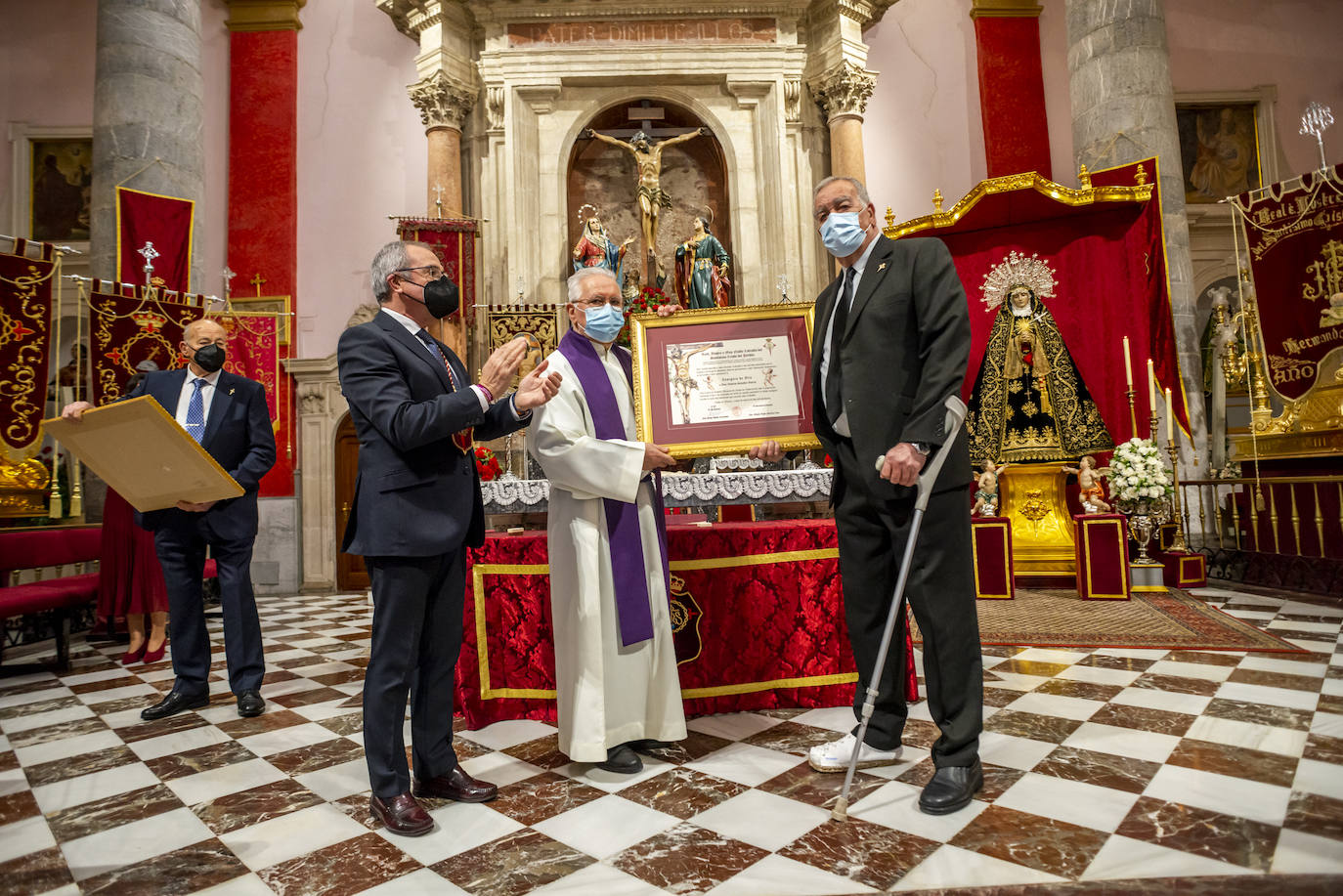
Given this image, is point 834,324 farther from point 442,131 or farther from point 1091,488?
point 442,131

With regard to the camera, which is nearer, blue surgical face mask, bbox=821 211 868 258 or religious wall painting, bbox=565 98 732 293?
blue surgical face mask, bbox=821 211 868 258

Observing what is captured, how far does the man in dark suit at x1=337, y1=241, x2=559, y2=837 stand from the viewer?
225cm

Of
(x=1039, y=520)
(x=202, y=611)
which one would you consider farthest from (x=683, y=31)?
(x=202, y=611)

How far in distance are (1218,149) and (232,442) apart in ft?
46.8

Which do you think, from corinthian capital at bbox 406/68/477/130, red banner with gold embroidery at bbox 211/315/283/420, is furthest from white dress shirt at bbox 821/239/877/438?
corinthian capital at bbox 406/68/477/130

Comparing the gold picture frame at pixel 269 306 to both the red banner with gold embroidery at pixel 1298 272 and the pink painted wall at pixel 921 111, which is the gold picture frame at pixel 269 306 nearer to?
the pink painted wall at pixel 921 111

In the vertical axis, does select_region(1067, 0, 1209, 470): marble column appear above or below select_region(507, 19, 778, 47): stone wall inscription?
below

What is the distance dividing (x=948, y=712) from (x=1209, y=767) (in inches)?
38.9

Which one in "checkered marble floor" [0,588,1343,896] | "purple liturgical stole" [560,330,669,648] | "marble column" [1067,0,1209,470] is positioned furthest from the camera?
"marble column" [1067,0,1209,470]

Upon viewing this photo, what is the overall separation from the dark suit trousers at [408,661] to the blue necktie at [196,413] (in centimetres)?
217

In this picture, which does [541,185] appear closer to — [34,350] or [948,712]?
[34,350]

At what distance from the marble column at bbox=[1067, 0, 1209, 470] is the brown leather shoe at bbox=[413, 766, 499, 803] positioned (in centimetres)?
791

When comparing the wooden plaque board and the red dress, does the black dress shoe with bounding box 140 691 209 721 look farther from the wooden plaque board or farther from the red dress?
the red dress

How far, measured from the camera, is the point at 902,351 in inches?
97.7
